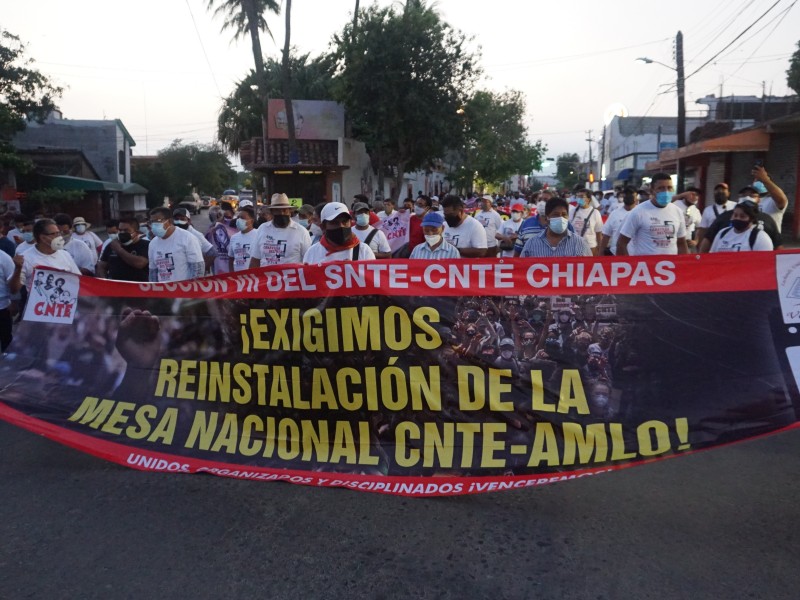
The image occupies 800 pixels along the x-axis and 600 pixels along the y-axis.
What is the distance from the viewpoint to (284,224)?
25.2ft

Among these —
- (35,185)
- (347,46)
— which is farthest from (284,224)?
(35,185)

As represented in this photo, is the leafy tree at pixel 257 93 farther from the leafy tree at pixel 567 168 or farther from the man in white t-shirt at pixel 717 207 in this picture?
the leafy tree at pixel 567 168

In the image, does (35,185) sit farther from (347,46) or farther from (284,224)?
(284,224)

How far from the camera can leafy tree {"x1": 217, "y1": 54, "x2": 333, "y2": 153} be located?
3772cm

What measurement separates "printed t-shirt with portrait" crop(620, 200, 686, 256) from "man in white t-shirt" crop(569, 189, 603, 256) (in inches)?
126

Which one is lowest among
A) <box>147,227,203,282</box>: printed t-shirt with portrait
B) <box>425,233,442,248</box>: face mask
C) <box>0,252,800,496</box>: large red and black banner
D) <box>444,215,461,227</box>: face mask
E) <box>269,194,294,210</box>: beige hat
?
<box>0,252,800,496</box>: large red and black banner

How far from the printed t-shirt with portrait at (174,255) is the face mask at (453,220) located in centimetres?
262

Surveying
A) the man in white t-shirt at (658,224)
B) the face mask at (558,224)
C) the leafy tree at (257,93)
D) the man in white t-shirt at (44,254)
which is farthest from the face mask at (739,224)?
the leafy tree at (257,93)

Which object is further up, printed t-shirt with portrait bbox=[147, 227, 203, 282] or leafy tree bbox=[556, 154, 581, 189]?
leafy tree bbox=[556, 154, 581, 189]

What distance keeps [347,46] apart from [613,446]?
1105 inches

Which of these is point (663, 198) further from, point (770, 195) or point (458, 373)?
point (458, 373)

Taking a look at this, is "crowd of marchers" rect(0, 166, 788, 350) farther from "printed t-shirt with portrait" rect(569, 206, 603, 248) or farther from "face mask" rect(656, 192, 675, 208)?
"printed t-shirt with portrait" rect(569, 206, 603, 248)

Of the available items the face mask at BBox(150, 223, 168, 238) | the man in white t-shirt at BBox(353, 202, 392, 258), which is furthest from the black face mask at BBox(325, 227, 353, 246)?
the face mask at BBox(150, 223, 168, 238)

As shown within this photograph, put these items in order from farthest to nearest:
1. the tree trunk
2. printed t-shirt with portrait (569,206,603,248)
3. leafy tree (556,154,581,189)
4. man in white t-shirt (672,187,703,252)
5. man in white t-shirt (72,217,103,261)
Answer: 1. leafy tree (556,154,581,189)
2. the tree trunk
3. printed t-shirt with portrait (569,206,603,248)
4. man in white t-shirt (72,217,103,261)
5. man in white t-shirt (672,187,703,252)
